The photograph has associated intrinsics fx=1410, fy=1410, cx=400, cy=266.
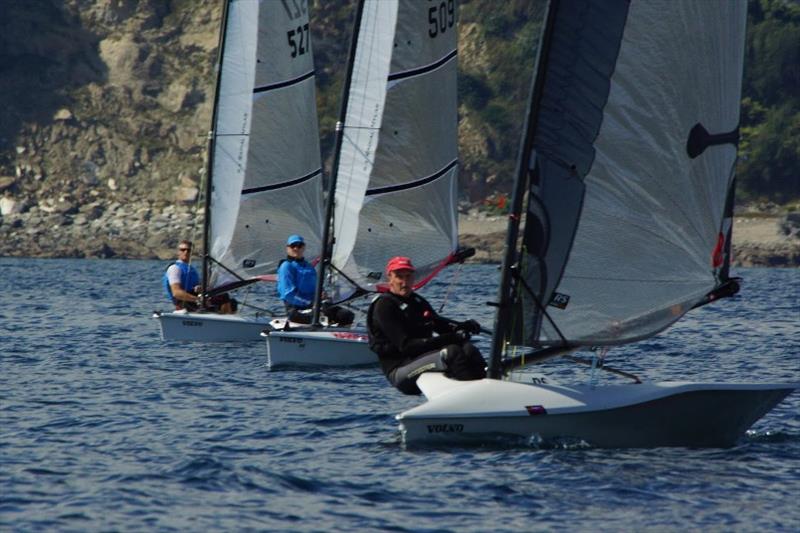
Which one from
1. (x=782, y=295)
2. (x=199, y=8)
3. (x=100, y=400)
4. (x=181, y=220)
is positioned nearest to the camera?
(x=100, y=400)

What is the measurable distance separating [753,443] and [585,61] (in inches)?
153

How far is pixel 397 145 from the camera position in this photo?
67.1 feet

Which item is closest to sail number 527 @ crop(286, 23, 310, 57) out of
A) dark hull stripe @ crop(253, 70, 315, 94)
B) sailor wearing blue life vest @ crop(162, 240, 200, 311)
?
dark hull stripe @ crop(253, 70, 315, 94)

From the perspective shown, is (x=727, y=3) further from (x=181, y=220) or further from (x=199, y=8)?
(x=199, y=8)

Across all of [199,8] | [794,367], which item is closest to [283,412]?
[794,367]

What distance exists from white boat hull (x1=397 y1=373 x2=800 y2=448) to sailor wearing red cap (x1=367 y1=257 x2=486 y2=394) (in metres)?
0.29

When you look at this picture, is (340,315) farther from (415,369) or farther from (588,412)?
(588,412)

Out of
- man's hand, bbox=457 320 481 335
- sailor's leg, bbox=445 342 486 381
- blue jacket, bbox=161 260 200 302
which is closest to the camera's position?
sailor's leg, bbox=445 342 486 381

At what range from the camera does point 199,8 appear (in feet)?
313

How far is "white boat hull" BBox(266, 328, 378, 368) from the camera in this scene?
19.0 meters

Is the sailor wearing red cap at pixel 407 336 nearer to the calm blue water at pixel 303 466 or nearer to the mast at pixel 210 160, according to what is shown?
the calm blue water at pixel 303 466

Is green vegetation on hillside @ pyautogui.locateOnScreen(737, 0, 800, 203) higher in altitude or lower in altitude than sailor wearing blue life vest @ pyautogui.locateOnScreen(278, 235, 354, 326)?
higher

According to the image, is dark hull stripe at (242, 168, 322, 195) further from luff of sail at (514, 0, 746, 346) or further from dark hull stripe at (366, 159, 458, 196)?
luff of sail at (514, 0, 746, 346)

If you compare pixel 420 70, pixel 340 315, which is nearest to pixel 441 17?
pixel 420 70
